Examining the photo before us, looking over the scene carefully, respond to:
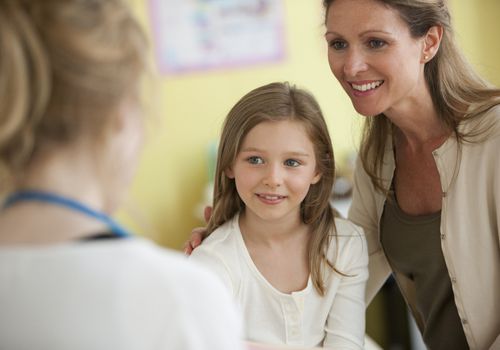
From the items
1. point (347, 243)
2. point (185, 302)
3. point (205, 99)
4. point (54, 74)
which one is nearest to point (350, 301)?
point (347, 243)

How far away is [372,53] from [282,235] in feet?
1.47

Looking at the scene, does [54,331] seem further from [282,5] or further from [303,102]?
[282,5]

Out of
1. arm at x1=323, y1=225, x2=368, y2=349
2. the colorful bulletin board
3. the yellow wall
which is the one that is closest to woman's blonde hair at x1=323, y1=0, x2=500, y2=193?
arm at x1=323, y1=225, x2=368, y2=349

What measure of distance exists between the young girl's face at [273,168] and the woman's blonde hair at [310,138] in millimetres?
22

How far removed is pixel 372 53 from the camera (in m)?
1.54

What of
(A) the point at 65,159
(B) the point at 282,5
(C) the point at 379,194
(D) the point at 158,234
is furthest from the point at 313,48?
(A) the point at 65,159

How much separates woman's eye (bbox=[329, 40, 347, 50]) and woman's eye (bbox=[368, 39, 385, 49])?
0.06m

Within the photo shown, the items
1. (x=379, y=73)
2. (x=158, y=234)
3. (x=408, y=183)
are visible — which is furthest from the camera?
(x=158, y=234)

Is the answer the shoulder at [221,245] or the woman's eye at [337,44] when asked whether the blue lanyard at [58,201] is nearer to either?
the shoulder at [221,245]

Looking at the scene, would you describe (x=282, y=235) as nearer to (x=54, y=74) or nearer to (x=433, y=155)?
(x=433, y=155)

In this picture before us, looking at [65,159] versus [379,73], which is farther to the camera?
[379,73]

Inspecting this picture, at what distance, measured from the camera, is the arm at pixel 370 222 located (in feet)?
5.82

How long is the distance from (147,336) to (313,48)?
11.2 ft

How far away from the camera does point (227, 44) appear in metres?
3.87
